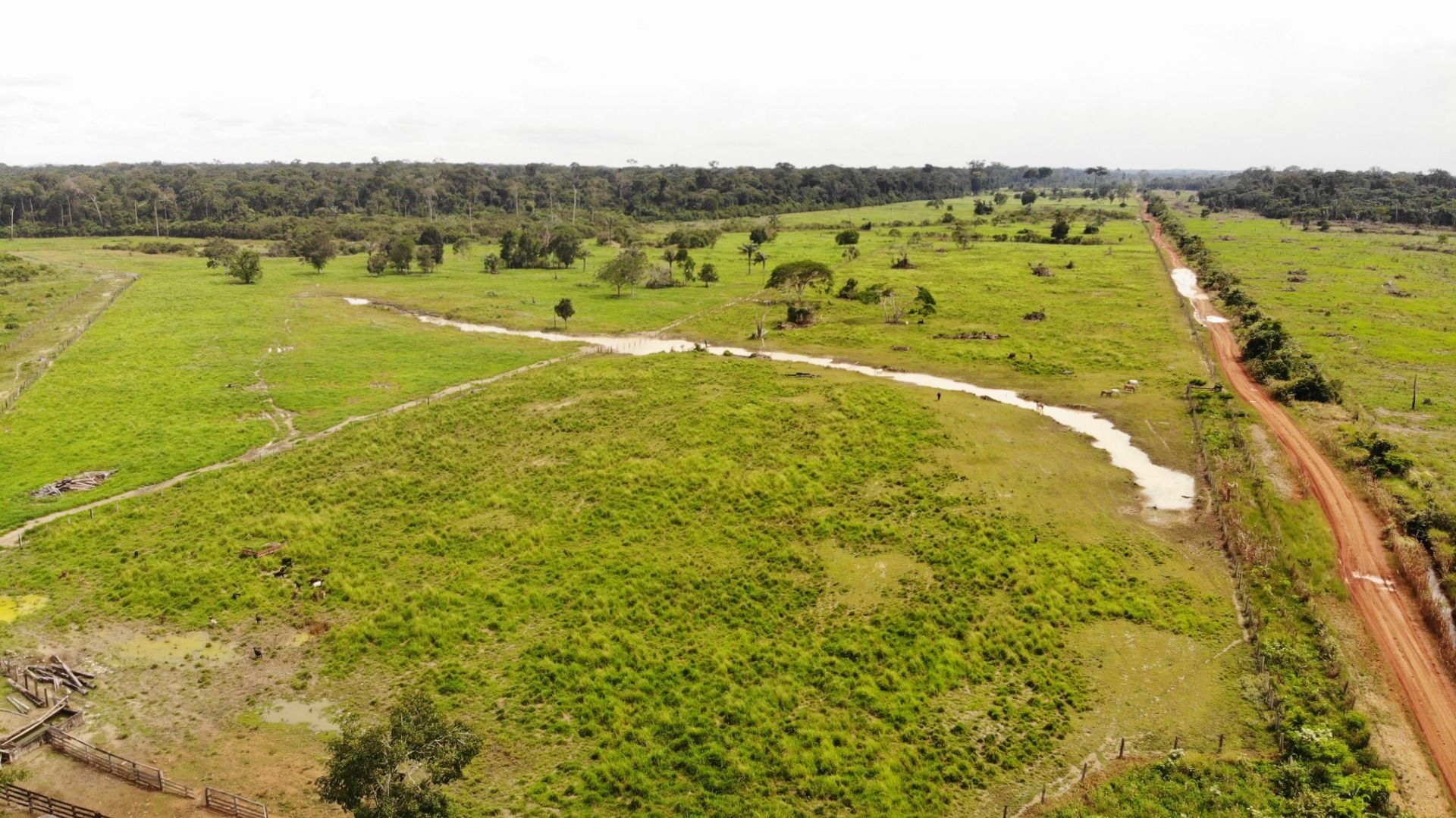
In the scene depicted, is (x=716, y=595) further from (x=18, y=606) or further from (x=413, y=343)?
(x=413, y=343)

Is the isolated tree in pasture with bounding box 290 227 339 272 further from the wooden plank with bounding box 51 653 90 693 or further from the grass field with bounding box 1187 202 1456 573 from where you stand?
the grass field with bounding box 1187 202 1456 573

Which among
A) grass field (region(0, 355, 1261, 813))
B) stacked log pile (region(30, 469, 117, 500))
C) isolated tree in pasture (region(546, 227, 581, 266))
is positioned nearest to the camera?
grass field (region(0, 355, 1261, 813))

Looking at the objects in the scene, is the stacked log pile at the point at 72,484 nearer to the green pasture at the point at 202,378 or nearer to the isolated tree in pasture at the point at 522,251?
the green pasture at the point at 202,378

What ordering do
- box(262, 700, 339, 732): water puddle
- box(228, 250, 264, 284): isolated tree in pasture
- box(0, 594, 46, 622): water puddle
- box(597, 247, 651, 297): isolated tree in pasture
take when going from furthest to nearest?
box(228, 250, 264, 284): isolated tree in pasture
box(597, 247, 651, 297): isolated tree in pasture
box(0, 594, 46, 622): water puddle
box(262, 700, 339, 732): water puddle

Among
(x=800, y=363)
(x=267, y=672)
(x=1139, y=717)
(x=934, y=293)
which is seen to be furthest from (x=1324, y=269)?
(x=267, y=672)

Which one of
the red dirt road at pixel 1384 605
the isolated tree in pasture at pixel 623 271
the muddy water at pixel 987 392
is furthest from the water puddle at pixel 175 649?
the isolated tree in pasture at pixel 623 271

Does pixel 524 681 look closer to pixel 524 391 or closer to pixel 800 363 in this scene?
pixel 524 391

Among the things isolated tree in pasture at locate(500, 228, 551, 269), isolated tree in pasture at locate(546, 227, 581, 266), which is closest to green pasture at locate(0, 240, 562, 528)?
isolated tree in pasture at locate(500, 228, 551, 269)
